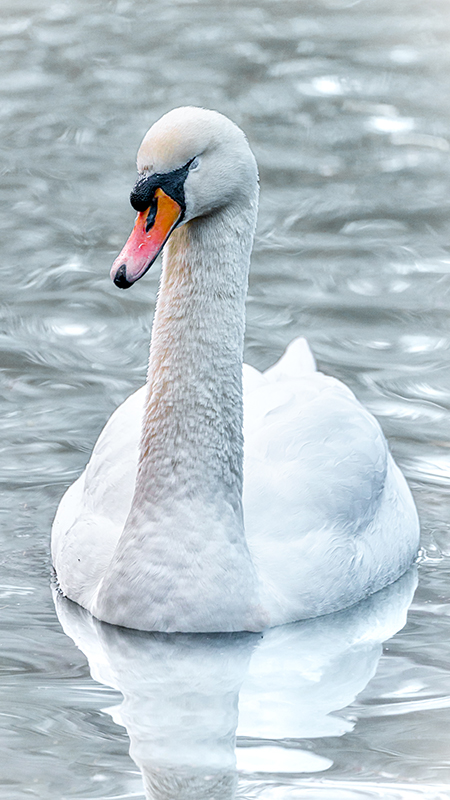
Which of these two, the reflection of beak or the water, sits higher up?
the reflection of beak

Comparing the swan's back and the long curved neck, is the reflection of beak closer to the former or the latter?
the long curved neck

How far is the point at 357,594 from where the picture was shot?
22.9 ft

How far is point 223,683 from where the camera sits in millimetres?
6316

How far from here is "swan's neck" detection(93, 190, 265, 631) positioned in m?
6.39

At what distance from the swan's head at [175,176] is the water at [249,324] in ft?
5.30

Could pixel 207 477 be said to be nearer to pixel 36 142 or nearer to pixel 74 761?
pixel 74 761

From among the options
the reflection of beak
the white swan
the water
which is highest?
the reflection of beak

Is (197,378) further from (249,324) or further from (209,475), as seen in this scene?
(249,324)

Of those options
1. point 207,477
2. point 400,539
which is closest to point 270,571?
point 207,477

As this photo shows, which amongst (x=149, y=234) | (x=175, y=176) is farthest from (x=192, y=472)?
(x=175, y=176)

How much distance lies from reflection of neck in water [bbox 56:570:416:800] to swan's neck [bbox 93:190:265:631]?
113 mm

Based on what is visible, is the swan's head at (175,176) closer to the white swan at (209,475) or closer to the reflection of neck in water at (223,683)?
the white swan at (209,475)

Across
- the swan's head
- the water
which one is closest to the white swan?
the swan's head

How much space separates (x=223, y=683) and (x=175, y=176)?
1.95 m
